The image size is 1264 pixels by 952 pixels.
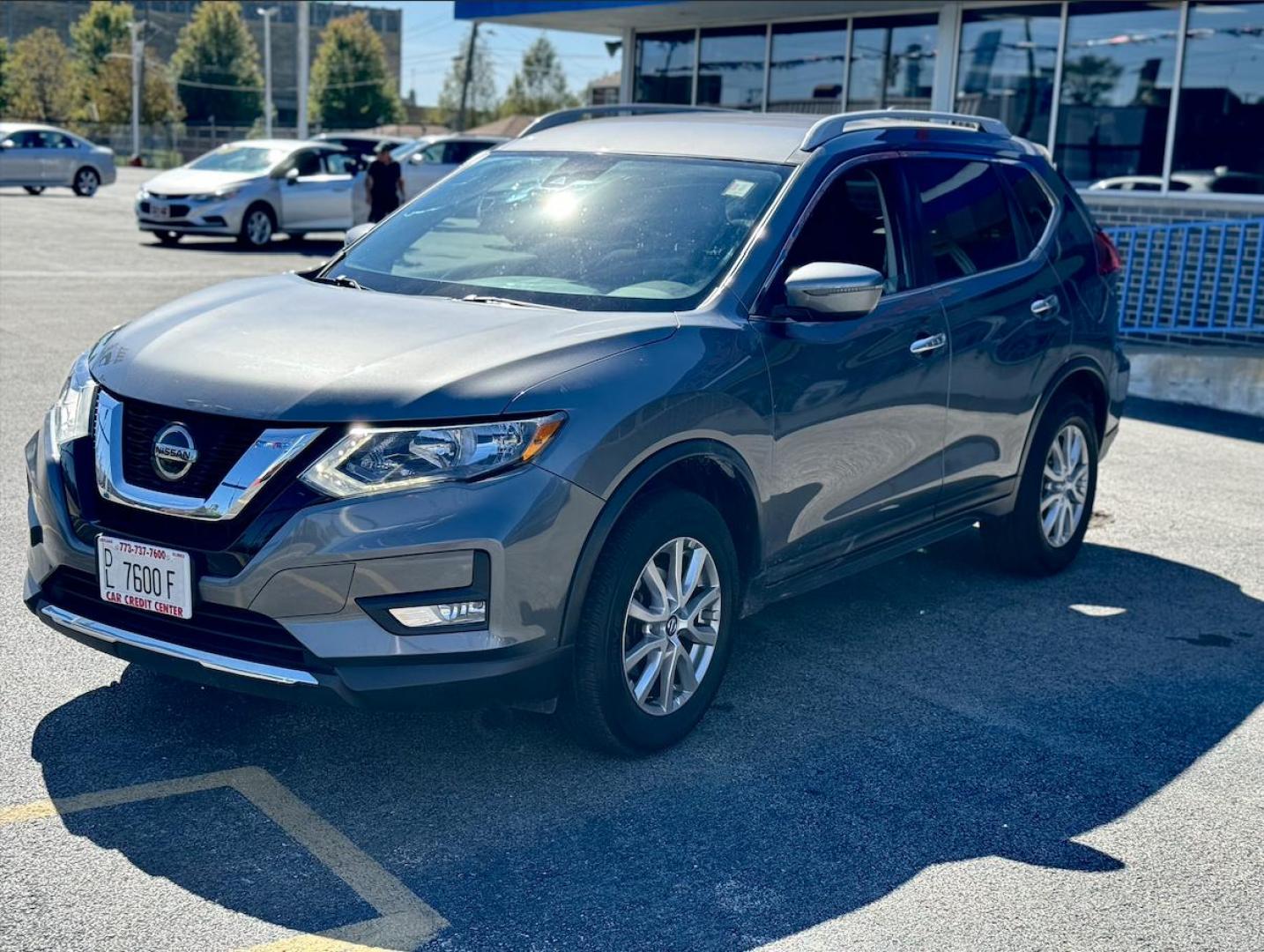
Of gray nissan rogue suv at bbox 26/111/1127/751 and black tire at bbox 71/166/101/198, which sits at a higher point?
gray nissan rogue suv at bbox 26/111/1127/751

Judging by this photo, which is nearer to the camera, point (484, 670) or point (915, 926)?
point (915, 926)

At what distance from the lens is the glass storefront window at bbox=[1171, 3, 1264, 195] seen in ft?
45.2

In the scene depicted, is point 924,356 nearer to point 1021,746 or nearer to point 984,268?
point 984,268

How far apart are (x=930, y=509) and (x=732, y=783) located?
1.82m

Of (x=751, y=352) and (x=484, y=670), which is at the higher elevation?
(x=751, y=352)

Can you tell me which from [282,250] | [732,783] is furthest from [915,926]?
[282,250]

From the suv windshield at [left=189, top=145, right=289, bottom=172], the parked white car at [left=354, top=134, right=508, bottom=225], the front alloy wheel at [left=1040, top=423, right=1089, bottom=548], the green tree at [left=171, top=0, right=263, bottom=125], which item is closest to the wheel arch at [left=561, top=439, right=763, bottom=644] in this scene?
the front alloy wheel at [left=1040, top=423, right=1089, bottom=548]

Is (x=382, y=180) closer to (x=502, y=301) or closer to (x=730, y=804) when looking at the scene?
(x=502, y=301)

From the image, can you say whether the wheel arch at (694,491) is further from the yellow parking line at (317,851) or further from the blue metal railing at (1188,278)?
the blue metal railing at (1188,278)

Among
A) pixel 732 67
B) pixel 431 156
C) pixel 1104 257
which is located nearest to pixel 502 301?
pixel 1104 257

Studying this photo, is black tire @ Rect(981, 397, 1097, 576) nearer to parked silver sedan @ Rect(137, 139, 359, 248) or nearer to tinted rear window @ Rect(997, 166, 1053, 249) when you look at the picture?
tinted rear window @ Rect(997, 166, 1053, 249)

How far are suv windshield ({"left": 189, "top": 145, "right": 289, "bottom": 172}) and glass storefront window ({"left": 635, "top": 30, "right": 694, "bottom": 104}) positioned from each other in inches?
249

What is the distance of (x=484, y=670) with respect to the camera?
13.1 ft

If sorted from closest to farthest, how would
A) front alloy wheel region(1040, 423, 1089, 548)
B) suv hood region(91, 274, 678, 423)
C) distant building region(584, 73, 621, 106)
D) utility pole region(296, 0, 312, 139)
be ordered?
1. suv hood region(91, 274, 678, 423)
2. front alloy wheel region(1040, 423, 1089, 548)
3. distant building region(584, 73, 621, 106)
4. utility pole region(296, 0, 312, 139)
